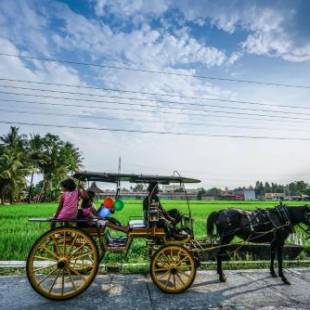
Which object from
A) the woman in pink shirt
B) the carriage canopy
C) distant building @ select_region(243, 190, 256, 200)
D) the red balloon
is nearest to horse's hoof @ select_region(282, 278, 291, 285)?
the carriage canopy

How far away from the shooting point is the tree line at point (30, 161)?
42.1 m

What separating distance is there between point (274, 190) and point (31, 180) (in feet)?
423

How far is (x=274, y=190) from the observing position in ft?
489

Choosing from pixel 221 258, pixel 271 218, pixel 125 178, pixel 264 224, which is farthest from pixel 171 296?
pixel 271 218

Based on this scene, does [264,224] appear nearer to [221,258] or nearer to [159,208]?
[221,258]

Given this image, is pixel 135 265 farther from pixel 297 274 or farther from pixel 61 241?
pixel 297 274

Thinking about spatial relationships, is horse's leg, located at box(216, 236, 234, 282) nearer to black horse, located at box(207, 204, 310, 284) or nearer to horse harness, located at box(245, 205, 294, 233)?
black horse, located at box(207, 204, 310, 284)

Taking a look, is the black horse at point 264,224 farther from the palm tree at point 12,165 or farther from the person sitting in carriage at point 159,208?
the palm tree at point 12,165

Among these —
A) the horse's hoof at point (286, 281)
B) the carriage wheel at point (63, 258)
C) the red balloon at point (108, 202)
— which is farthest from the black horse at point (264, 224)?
the carriage wheel at point (63, 258)

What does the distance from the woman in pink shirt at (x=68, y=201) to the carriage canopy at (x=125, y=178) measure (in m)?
0.26

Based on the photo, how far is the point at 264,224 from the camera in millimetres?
6074

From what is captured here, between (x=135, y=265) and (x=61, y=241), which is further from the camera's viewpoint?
(x=135, y=265)

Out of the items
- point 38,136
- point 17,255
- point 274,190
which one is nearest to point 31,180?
point 38,136

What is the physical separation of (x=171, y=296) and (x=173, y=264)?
493mm
